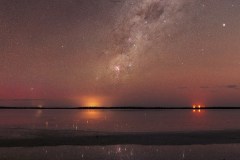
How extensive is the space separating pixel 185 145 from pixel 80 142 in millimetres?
9942

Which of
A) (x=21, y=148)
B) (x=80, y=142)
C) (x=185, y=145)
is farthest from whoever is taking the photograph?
(x=80, y=142)

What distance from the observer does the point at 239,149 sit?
28328 millimetres

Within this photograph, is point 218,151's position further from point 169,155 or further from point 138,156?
point 138,156

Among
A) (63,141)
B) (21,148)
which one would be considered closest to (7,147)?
(21,148)

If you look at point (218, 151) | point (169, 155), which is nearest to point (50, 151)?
point (169, 155)

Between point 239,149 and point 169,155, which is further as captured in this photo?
point 239,149

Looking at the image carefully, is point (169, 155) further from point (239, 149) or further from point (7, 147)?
point (7, 147)

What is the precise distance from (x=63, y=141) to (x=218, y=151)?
49.5 ft

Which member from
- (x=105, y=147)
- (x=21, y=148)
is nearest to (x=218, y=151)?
(x=105, y=147)

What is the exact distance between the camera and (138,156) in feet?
83.3

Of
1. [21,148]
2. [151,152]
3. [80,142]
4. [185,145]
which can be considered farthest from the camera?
[80,142]

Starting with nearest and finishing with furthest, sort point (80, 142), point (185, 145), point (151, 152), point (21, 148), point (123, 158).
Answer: point (123, 158), point (151, 152), point (21, 148), point (185, 145), point (80, 142)

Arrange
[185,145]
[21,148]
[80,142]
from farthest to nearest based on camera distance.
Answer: [80,142] < [185,145] < [21,148]

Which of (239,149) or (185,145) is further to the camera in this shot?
(185,145)
